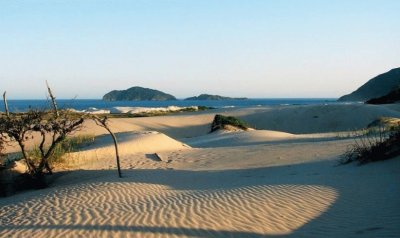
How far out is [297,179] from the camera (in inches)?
428

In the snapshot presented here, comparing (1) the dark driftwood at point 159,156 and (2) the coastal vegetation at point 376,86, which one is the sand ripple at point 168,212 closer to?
(1) the dark driftwood at point 159,156

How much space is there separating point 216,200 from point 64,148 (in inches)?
454

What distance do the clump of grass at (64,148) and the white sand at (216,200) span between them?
0.54 meters

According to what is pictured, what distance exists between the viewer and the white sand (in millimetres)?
7227

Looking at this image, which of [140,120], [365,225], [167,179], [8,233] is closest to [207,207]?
[365,225]

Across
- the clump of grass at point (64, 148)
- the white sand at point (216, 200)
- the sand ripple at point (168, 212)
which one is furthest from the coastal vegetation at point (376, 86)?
the sand ripple at point (168, 212)

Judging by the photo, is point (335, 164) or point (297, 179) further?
point (335, 164)

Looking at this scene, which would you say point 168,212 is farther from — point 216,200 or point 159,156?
point 159,156

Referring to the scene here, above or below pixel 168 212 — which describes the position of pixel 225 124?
below

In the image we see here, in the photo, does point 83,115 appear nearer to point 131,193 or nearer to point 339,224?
point 131,193

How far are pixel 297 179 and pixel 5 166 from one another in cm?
761

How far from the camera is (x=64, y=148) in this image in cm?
1903

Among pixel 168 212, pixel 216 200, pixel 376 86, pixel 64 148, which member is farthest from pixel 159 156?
pixel 376 86

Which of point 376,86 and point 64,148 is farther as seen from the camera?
point 376,86
